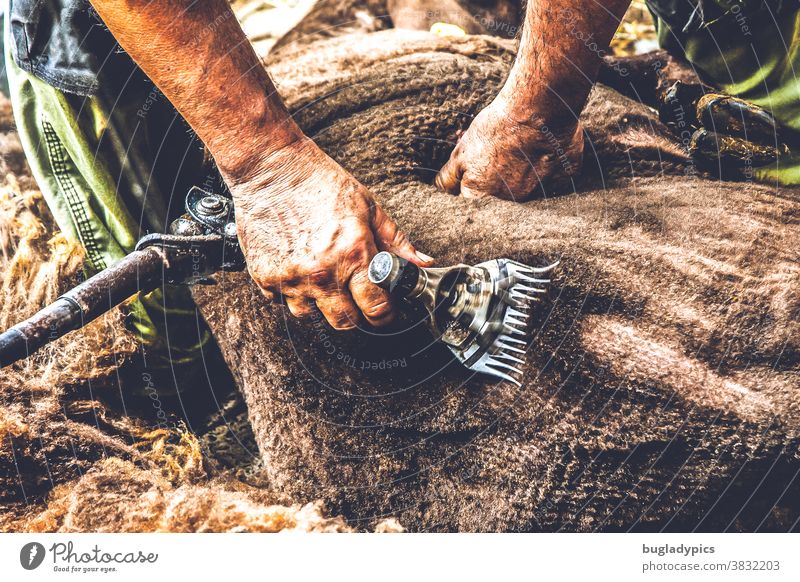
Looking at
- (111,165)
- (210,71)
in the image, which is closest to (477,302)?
(210,71)

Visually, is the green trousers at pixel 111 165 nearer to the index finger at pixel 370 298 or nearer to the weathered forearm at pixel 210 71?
the weathered forearm at pixel 210 71

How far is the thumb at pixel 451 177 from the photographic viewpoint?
75 centimetres

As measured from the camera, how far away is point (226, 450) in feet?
2.49

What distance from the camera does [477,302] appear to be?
557 millimetres

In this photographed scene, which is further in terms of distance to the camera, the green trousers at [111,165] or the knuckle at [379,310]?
the green trousers at [111,165]

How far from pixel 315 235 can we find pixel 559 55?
324 millimetres

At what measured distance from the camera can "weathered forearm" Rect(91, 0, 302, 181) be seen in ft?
1.95

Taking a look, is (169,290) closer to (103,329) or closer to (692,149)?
(103,329)

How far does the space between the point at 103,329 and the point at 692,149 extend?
74 cm

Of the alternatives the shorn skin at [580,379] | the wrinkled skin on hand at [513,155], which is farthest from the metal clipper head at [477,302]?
the wrinkled skin on hand at [513,155]

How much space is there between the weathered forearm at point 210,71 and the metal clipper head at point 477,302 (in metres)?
0.20

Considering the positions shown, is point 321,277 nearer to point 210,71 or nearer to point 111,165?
point 210,71

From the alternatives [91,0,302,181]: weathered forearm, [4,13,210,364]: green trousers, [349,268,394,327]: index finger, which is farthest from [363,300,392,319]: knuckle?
[4,13,210,364]: green trousers
